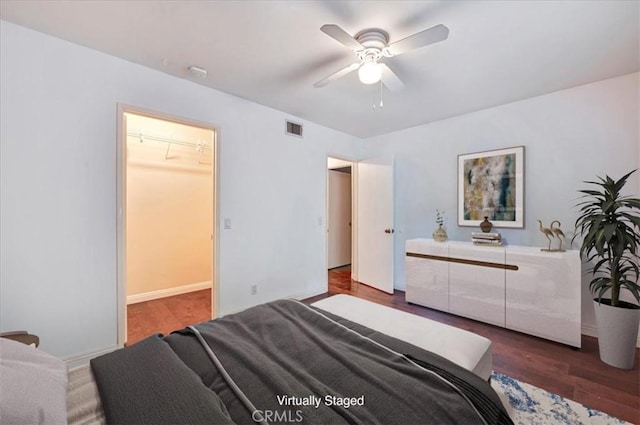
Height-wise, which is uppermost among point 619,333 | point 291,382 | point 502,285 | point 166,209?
point 166,209

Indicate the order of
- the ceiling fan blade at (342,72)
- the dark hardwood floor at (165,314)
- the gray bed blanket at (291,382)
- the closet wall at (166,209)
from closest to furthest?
the gray bed blanket at (291,382)
the ceiling fan blade at (342,72)
the dark hardwood floor at (165,314)
the closet wall at (166,209)

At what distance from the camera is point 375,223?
430 centimetres

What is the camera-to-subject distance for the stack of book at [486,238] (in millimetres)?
3061

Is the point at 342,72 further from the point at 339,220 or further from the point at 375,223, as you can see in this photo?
the point at 339,220

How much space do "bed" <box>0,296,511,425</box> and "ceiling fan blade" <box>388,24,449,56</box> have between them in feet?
5.59

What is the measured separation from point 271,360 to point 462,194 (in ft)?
10.6

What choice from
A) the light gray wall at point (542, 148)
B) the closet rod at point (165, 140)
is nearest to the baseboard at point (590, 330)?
the light gray wall at point (542, 148)

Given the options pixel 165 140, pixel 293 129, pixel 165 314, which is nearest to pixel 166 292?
pixel 165 314

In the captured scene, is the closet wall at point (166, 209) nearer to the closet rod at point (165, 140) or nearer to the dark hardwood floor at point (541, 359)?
the closet rod at point (165, 140)

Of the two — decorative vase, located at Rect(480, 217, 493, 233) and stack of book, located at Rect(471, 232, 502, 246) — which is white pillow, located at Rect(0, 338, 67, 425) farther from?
decorative vase, located at Rect(480, 217, 493, 233)

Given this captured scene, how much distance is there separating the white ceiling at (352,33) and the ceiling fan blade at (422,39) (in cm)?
19

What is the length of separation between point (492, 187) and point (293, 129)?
8.55ft

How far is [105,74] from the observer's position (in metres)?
2.22

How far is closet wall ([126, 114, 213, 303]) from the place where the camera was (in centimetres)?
367
